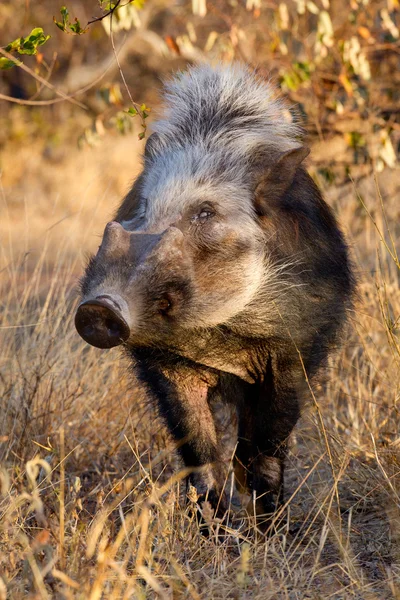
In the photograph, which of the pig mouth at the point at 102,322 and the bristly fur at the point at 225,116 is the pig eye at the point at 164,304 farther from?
the bristly fur at the point at 225,116

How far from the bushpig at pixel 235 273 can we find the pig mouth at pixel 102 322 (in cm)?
20

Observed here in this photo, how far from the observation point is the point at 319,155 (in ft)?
24.5

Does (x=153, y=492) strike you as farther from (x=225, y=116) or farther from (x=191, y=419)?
(x=225, y=116)

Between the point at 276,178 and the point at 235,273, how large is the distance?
0.42 m

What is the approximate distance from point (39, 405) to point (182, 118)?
146 centimetres

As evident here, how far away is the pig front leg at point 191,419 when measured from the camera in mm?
3555

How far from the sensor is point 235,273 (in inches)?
133

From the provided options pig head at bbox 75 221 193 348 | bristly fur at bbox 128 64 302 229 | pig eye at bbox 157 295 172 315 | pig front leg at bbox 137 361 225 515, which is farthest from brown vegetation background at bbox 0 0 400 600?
pig eye at bbox 157 295 172 315

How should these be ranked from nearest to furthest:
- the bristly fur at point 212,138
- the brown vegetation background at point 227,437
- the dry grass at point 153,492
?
1. the dry grass at point 153,492
2. the brown vegetation background at point 227,437
3. the bristly fur at point 212,138

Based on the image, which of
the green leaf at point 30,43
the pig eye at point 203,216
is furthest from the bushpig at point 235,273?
the green leaf at point 30,43

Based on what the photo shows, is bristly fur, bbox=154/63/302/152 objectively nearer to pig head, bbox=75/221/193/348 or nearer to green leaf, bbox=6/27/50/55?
pig head, bbox=75/221/193/348

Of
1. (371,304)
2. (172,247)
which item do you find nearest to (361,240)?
(371,304)

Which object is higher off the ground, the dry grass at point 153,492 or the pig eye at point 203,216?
the pig eye at point 203,216

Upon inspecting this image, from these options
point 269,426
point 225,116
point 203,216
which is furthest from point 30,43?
point 269,426
